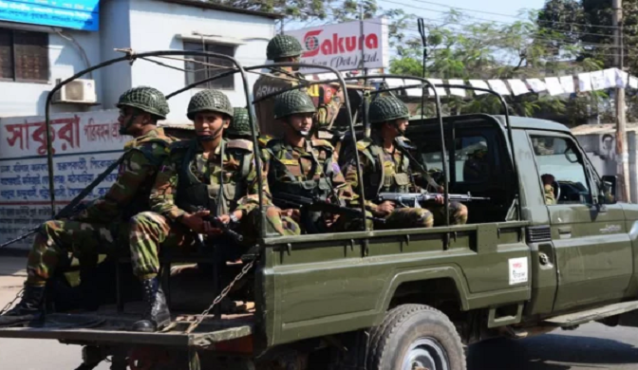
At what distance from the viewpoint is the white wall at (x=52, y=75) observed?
615 inches

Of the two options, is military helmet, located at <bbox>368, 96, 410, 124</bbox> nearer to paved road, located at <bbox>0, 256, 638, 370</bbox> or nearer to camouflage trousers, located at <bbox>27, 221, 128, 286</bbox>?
camouflage trousers, located at <bbox>27, 221, 128, 286</bbox>

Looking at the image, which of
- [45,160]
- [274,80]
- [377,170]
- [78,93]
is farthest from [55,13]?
[377,170]

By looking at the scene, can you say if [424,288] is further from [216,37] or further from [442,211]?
[216,37]

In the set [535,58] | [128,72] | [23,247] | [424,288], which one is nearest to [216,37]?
[128,72]

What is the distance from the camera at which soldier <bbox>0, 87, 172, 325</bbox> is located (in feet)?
15.3

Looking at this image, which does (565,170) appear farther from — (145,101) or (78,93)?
(78,93)

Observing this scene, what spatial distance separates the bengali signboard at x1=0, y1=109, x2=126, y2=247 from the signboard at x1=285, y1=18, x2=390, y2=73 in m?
5.12

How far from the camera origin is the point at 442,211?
5520mm

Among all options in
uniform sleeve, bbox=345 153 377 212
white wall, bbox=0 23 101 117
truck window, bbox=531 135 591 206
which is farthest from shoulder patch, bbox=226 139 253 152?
white wall, bbox=0 23 101 117

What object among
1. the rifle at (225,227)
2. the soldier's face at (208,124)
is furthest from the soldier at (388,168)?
the rifle at (225,227)

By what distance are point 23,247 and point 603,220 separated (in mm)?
11441

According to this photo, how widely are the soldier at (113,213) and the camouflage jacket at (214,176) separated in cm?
14

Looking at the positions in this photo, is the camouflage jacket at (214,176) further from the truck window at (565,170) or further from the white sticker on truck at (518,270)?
the truck window at (565,170)

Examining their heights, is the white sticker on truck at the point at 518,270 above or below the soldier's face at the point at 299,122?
below
